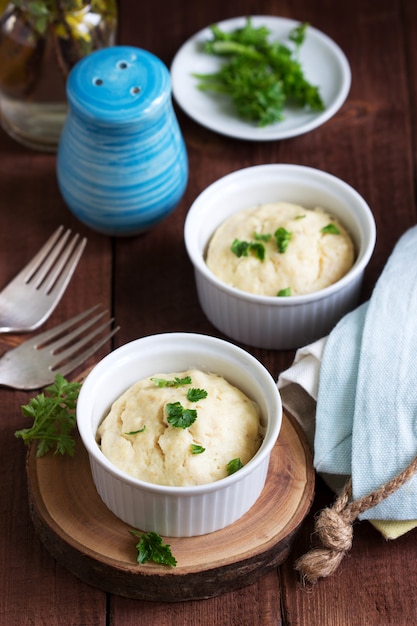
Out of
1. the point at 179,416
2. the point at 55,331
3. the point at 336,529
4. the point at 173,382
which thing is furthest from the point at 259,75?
the point at 336,529

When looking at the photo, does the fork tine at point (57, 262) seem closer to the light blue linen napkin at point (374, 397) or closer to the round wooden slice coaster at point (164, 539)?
the round wooden slice coaster at point (164, 539)

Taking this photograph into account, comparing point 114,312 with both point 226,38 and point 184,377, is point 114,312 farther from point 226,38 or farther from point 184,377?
point 226,38

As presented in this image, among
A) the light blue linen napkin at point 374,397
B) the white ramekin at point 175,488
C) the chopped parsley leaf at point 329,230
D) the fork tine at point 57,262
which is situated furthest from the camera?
the fork tine at point 57,262

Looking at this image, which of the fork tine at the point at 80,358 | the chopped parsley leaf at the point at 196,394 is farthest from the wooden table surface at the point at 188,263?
the chopped parsley leaf at the point at 196,394

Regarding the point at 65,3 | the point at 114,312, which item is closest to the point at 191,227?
the point at 114,312

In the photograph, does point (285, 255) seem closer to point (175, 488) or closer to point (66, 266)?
point (66, 266)
